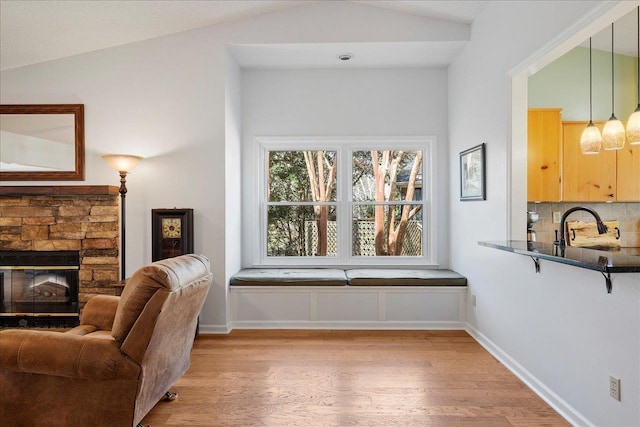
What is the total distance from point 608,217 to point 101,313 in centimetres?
464

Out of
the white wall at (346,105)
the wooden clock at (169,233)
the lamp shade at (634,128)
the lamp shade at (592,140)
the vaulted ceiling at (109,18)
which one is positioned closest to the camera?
the lamp shade at (634,128)

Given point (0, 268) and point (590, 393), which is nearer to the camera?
point (590, 393)

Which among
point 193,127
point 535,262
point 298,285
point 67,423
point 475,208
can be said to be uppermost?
point 193,127

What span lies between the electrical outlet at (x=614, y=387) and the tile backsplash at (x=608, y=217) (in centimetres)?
225

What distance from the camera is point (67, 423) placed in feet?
6.35

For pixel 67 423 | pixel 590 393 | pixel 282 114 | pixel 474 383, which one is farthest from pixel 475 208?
pixel 67 423

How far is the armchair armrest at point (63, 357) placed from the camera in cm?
187

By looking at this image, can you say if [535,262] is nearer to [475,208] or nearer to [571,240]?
[475,208]

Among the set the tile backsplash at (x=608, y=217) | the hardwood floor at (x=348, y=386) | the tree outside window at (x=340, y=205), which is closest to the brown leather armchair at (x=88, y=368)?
the hardwood floor at (x=348, y=386)

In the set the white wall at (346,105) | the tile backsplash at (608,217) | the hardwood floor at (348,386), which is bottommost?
the hardwood floor at (348,386)

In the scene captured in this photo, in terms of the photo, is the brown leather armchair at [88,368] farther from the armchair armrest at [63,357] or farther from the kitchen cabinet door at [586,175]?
the kitchen cabinet door at [586,175]

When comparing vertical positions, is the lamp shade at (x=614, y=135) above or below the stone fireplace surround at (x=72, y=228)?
above

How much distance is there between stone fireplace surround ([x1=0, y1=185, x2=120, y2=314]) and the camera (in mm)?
3814

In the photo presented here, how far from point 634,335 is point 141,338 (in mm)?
2324
